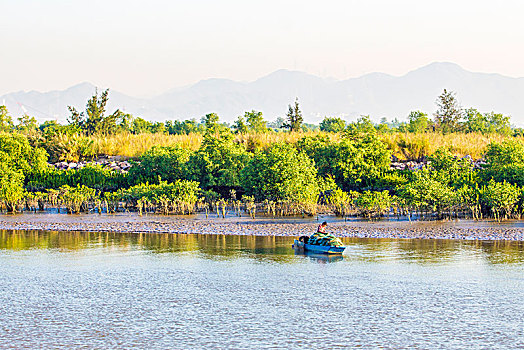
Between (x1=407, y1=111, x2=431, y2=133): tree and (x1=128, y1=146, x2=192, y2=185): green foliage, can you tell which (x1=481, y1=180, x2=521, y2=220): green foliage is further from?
(x1=407, y1=111, x2=431, y2=133): tree

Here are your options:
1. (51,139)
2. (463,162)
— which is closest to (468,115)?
(463,162)

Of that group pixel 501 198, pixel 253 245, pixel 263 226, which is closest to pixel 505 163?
pixel 501 198

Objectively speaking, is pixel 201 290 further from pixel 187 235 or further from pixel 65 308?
pixel 187 235

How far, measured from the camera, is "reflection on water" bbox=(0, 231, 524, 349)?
13.6 meters

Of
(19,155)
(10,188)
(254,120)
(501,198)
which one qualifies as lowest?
(501,198)

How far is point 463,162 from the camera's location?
119ft

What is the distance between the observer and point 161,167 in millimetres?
40094

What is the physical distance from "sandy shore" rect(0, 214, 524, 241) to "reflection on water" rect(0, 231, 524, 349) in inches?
72.9

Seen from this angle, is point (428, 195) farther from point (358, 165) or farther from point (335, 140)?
point (335, 140)

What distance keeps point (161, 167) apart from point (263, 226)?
12409 millimetres

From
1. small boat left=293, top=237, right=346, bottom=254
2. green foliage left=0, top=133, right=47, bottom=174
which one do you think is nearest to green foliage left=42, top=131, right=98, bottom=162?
green foliage left=0, top=133, right=47, bottom=174

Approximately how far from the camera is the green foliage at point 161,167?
39531 mm

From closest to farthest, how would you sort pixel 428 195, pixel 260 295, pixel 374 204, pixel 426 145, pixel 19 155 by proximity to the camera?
pixel 260 295
pixel 428 195
pixel 374 204
pixel 19 155
pixel 426 145

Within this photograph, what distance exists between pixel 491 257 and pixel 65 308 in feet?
42.8
